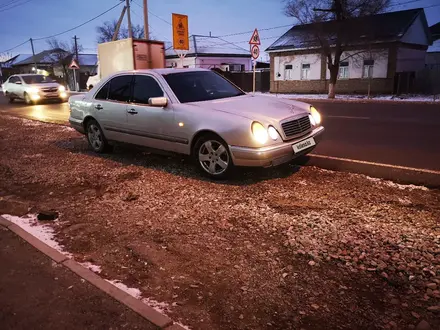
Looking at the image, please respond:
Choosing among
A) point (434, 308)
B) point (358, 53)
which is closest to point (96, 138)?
point (434, 308)

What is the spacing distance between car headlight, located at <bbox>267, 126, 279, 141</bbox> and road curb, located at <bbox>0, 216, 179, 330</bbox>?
116 inches

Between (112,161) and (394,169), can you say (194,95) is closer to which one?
(112,161)

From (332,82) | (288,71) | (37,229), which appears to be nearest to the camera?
(37,229)

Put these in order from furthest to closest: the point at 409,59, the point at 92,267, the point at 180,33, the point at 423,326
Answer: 1. the point at 409,59
2. the point at 180,33
3. the point at 92,267
4. the point at 423,326

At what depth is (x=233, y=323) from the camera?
8.10 ft

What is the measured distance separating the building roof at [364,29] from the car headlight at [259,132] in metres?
22.2

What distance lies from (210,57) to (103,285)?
1626 inches

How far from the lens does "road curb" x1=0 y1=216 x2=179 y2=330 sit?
2.45 metres

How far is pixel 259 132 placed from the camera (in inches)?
199

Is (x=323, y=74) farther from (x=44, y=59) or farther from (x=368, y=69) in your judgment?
(x=44, y=59)

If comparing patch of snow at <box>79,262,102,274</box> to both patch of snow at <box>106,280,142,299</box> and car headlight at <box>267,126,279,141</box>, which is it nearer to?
patch of snow at <box>106,280,142,299</box>

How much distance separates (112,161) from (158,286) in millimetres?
4508

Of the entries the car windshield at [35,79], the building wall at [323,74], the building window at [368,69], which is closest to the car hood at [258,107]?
the car windshield at [35,79]

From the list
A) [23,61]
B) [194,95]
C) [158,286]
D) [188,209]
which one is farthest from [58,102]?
[23,61]
